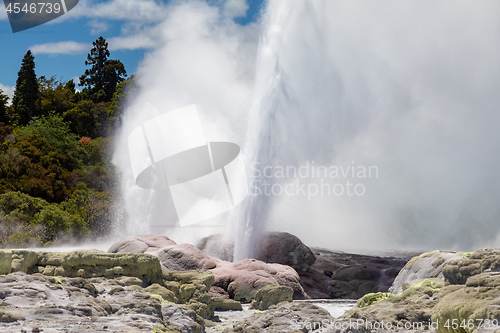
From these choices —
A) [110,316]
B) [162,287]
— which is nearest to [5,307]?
[110,316]

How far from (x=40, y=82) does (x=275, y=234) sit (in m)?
39.9

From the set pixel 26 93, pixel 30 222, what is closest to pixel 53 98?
pixel 26 93

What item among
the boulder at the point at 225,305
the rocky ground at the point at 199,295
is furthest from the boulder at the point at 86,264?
the boulder at the point at 225,305

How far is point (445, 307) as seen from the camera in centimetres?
611

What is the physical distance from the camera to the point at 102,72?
2108 inches

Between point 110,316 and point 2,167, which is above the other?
point 2,167

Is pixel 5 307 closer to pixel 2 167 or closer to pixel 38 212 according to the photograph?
pixel 38 212

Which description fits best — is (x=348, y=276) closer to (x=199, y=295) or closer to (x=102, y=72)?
(x=199, y=295)

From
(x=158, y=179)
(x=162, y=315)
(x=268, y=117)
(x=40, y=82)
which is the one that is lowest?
(x=162, y=315)

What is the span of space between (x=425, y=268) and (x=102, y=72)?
157 ft
